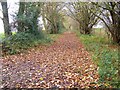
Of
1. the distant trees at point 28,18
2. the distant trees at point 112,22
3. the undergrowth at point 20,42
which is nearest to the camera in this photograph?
the undergrowth at point 20,42

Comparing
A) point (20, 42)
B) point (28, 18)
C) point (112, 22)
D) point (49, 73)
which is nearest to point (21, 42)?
point (20, 42)

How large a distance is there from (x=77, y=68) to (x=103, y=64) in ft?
0.87

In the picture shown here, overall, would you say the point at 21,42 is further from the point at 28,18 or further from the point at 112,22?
the point at 112,22

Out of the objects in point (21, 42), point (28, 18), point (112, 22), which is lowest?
point (21, 42)

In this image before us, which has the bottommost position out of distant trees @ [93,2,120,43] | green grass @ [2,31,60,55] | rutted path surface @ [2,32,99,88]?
rutted path surface @ [2,32,99,88]

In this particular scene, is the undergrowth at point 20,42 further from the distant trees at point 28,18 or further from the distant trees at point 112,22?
the distant trees at point 112,22

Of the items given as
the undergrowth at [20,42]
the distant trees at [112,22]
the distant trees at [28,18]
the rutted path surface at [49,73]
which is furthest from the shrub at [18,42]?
the distant trees at [112,22]

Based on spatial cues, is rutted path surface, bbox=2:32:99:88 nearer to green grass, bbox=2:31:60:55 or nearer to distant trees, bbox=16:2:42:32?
green grass, bbox=2:31:60:55

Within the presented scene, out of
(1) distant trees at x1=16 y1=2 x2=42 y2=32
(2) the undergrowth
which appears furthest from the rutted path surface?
(1) distant trees at x1=16 y1=2 x2=42 y2=32

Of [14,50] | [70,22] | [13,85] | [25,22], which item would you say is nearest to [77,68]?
[13,85]

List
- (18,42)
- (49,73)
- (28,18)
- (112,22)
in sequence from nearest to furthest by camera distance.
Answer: (49,73) < (18,42) < (28,18) < (112,22)

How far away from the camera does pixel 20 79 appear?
177 cm

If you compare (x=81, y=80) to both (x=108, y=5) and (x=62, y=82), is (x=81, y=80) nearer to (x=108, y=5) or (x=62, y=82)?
(x=62, y=82)

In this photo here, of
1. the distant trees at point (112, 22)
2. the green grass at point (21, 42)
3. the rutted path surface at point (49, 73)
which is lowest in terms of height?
the rutted path surface at point (49, 73)
